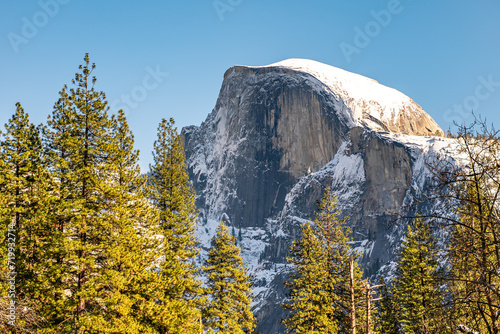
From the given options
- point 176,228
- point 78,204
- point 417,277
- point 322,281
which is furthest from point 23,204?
point 417,277

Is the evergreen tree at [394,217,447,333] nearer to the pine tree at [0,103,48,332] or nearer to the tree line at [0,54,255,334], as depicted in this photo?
the tree line at [0,54,255,334]

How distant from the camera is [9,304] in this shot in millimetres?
16625

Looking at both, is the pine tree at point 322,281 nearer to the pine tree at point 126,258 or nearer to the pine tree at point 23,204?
the pine tree at point 126,258

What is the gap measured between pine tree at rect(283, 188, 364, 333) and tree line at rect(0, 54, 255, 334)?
866 cm

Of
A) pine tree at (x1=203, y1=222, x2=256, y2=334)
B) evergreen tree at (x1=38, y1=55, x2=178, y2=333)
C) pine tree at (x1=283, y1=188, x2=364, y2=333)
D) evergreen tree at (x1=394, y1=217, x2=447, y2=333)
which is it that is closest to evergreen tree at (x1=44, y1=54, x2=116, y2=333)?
evergreen tree at (x1=38, y1=55, x2=178, y2=333)

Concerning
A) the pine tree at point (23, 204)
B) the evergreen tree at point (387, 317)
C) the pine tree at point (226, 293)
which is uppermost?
the pine tree at point (23, 204)

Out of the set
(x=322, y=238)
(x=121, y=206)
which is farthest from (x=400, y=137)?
(x=121, y=206)

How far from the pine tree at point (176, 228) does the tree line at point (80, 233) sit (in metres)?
0.16

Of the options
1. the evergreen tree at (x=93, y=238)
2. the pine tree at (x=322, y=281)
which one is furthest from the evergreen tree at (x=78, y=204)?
the pine tree at (x=322, y=281)

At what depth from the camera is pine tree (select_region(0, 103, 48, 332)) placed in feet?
70.1

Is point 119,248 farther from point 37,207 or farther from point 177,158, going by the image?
point 177,158

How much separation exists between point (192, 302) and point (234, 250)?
5934 mm

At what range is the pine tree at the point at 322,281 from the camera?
31.1m

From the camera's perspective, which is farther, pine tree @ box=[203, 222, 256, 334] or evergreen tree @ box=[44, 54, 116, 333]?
pine tree @ box=[203, 222, 256, 334]
